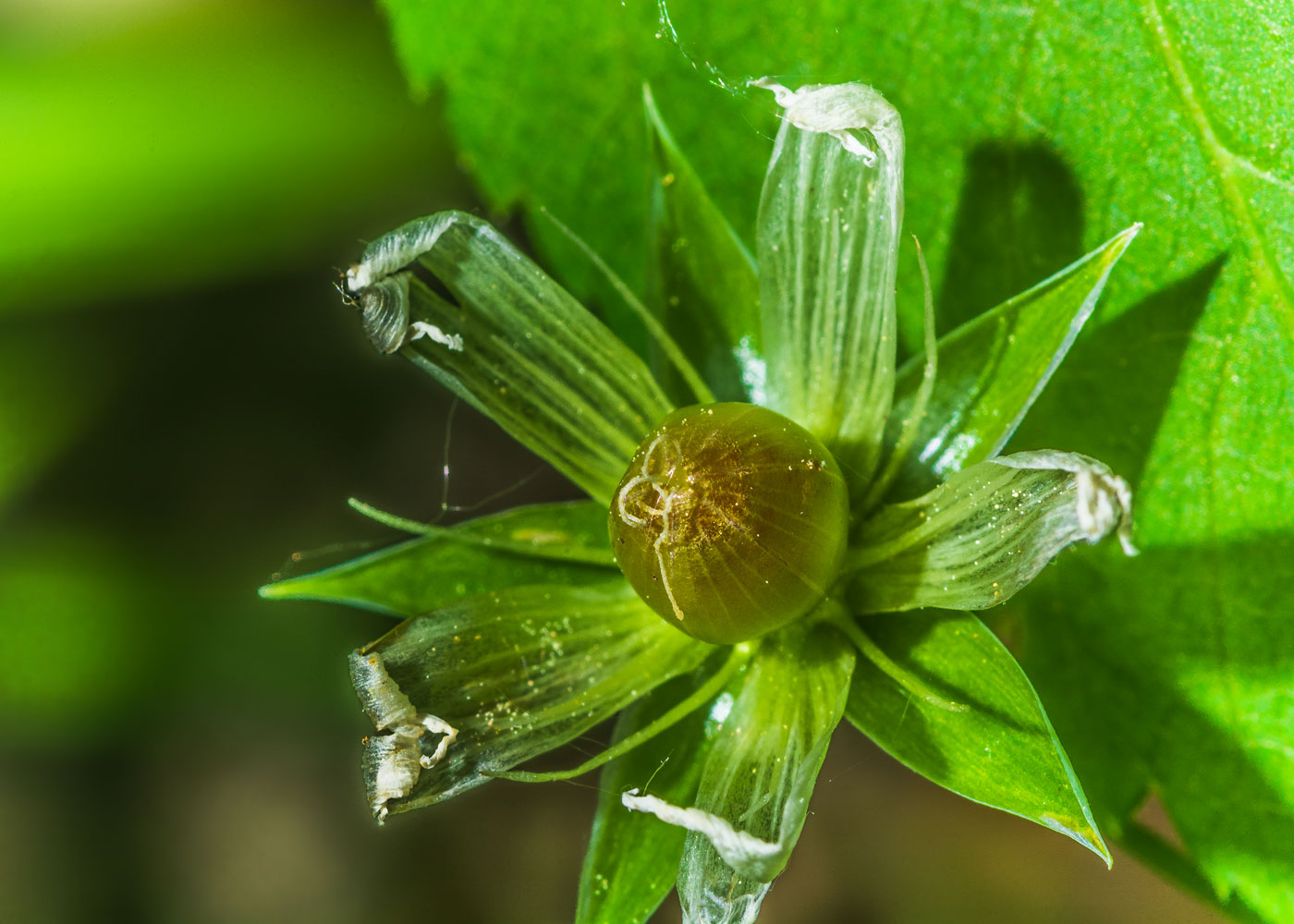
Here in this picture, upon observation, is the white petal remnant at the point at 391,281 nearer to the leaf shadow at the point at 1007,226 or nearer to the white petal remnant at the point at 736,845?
the white petal remnant at the point at 736,845

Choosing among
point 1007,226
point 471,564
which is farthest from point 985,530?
point 471,564

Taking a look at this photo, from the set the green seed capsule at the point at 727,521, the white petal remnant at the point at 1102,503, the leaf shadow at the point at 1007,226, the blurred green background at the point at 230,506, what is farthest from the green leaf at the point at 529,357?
the blurred green background at the point at 230,506

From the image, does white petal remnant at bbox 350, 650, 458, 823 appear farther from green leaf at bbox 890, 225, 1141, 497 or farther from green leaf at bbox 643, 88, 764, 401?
green leaf at bbox 890, 225, 1141, 497

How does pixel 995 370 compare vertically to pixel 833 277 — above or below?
below

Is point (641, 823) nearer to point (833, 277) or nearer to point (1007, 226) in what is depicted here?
point (833, 277)

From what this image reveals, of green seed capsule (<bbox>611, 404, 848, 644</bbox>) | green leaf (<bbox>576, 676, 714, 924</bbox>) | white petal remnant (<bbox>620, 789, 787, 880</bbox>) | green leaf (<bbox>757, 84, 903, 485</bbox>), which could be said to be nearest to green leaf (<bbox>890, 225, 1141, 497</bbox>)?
green leaf (<bbox>757, 84, 903, 485</bbox>)

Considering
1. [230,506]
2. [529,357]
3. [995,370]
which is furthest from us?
[230,506]

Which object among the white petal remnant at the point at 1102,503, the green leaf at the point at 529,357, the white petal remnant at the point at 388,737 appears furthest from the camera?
the green leaf at the point at 529,357
